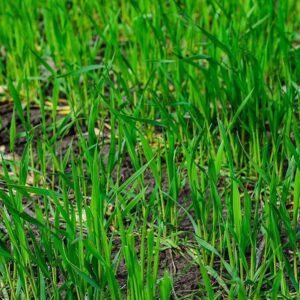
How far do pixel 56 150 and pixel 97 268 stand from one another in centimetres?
87

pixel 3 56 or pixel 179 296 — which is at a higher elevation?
pixel 3 56

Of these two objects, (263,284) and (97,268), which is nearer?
(97,268)

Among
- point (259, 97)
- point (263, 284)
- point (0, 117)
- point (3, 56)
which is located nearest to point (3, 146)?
point (0, 117)

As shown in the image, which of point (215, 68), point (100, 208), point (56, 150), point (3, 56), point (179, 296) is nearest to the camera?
point (100, 208)

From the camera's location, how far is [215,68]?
234 cm

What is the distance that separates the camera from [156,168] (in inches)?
78.1

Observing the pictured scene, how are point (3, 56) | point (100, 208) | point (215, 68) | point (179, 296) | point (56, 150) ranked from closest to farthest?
point (100, 208) → point (179, 296) → point (215, 68) → point (56, 150) → point (3, 56)

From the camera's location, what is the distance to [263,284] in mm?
1914

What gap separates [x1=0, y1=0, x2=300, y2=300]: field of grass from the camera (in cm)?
174

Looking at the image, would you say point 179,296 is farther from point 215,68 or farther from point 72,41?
point 72,41

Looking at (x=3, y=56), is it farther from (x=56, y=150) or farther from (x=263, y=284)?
(x=263, y=284)

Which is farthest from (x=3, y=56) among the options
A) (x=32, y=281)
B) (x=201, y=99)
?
(x=32, y=281)

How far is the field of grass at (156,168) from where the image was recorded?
1.74m

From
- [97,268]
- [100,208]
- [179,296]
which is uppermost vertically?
[100,208]
